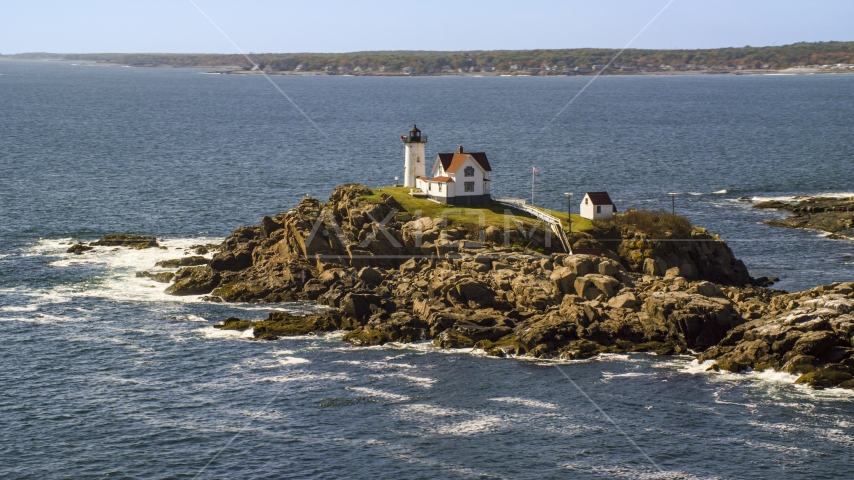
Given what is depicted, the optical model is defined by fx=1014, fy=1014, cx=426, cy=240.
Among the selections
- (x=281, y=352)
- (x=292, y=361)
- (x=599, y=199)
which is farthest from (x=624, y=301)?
(x=281, y=352)

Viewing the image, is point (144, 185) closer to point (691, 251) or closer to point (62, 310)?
point (62, 310)

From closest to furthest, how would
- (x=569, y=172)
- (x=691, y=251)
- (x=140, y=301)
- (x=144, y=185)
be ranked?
1. (x=140, y=301)
2. (x=691, y=251)
3. (x=144, y=185)
4. (x=569, y=172)

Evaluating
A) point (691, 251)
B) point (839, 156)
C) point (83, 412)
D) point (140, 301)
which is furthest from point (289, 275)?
point (839, 156)

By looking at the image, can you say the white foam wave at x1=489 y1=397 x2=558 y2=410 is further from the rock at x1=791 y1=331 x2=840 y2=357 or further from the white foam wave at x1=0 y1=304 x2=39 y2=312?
the white foam wave at x1=0 y1=304 x2=39 y2=312

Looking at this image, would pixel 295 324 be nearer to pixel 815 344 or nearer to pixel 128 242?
pixel 128 242

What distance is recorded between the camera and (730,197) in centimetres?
11656

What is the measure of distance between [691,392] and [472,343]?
14.3m

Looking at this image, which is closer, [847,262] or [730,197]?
[847,262]

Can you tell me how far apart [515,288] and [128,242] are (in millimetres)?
39486

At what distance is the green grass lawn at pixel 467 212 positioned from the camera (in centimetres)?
8162

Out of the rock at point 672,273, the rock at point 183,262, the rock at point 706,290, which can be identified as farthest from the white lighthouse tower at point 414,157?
the rock at point 706,290

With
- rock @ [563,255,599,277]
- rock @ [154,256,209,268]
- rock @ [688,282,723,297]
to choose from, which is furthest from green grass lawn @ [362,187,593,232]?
rock @ [688,282,723,297]

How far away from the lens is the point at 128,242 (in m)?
90.8

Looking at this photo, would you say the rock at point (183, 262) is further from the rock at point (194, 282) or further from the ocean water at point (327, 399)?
the rock at point (194, 282)
